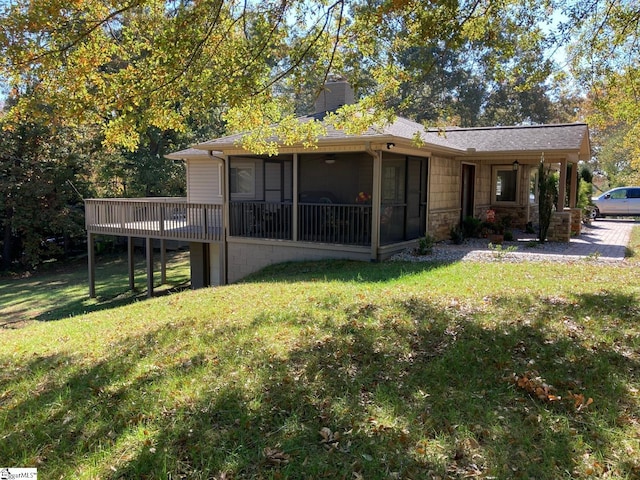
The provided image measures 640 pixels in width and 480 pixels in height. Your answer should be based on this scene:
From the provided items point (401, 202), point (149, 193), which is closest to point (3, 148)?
point (149, 193)

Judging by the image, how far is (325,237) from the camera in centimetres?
1185

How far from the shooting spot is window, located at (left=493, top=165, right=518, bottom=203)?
1705 cm

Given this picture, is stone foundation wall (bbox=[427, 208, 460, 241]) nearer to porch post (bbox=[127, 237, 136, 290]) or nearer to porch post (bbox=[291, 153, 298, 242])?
porch post (bbox=[291, 153, 298, 242])

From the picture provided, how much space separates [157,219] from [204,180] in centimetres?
317

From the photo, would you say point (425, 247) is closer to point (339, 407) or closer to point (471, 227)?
point (471, 227)

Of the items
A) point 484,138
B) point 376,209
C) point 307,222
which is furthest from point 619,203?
point 307,222

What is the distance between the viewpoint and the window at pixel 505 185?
55.9 ft

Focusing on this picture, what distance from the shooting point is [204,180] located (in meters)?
17.3

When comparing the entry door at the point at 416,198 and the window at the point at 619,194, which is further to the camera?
the window at the point at 619,194

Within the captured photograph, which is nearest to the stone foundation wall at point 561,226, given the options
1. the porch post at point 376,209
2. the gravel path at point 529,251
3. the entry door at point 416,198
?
the gravel path at point 529,251

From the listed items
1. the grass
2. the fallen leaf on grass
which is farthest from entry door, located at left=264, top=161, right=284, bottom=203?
the fallen leaf on grass

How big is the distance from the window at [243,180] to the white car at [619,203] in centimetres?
1735

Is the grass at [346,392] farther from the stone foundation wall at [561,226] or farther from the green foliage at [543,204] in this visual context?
the stone foundation wall at [561,226]

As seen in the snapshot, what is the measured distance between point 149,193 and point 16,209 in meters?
5.79
